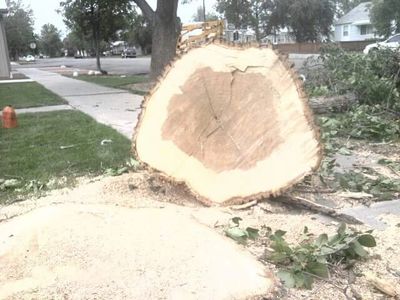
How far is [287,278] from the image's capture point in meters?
2.69

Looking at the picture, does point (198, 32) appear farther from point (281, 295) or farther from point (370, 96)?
point (281, 295)

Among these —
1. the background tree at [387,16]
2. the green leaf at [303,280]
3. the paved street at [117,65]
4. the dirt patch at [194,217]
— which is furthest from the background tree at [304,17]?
the green leaf at [303,280]

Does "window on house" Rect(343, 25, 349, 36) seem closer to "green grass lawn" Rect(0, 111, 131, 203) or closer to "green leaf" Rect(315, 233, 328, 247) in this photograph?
"green grass lawn" Rect(0, 111, 131, 203)

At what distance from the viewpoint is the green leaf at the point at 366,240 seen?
2.94 m

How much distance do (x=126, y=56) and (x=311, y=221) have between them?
57828 millimetres

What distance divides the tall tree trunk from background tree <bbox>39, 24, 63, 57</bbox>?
88715 mm

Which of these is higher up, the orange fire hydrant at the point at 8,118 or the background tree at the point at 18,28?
the background tree at the point at 18,28

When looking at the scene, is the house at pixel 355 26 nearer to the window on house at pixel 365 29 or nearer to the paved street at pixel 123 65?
the window on house at pixel 365 29

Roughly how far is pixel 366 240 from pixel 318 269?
40cm

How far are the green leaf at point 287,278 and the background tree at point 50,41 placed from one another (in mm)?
100192

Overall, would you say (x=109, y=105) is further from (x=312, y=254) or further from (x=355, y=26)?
(x=355, y=26)

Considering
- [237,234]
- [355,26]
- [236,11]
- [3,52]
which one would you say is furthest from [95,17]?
Result: [355,26]

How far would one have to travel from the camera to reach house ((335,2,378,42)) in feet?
183

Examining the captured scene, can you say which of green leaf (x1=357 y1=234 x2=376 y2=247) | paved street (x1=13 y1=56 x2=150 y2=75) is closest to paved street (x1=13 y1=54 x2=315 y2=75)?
paved street (x1=13 y1=56 x2=150 y2=75)
